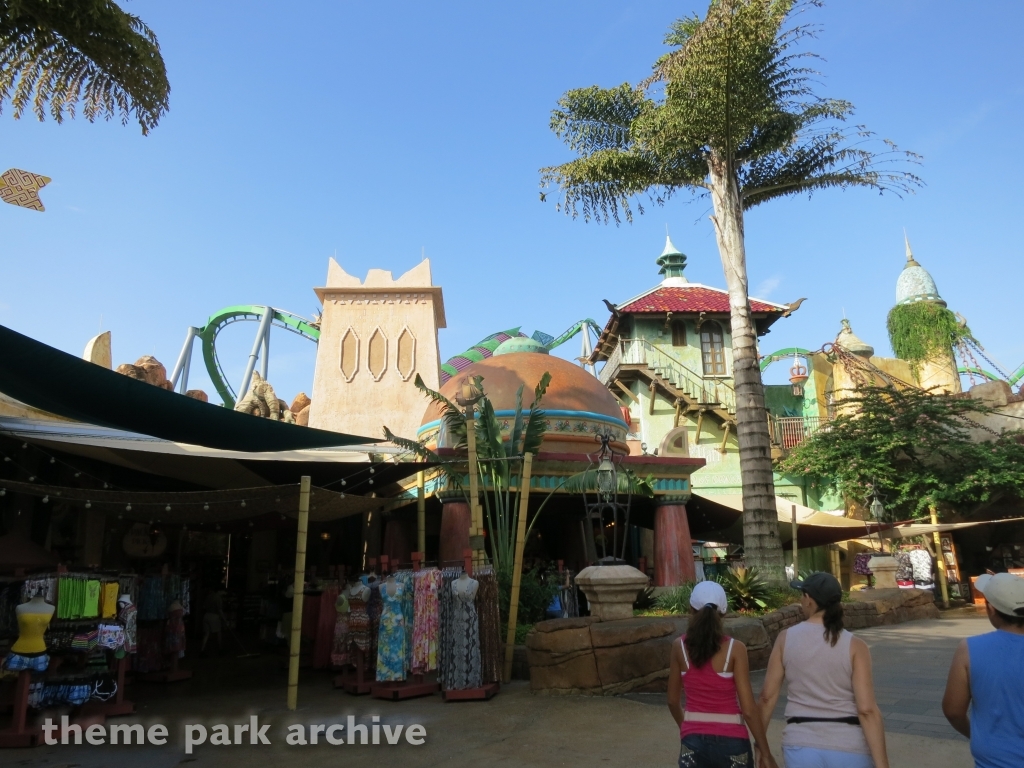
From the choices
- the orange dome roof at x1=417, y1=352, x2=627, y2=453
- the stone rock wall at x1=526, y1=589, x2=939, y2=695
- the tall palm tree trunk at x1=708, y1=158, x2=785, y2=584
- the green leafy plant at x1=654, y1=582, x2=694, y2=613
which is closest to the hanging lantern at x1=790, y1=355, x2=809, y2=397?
the orange dome roof at x1=417, y1=352, x2=627, y2=453

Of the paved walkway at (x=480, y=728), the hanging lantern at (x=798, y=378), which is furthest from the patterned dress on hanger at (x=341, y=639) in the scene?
the hanging lantern at (x=798, y=378)

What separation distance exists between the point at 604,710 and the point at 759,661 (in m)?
A: 2.60

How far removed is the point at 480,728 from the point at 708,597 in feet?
12.6

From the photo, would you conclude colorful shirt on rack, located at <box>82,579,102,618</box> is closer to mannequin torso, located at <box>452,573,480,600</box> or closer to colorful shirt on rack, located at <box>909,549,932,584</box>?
mannequin torso, located at <box>452,573,480,600</box>

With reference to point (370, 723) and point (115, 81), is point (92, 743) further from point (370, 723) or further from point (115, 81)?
point (115, 81)

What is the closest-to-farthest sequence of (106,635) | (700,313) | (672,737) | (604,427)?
(672,737) < (106,635) < (604,427) < (700,313)

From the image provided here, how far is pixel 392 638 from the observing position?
8.15 meters

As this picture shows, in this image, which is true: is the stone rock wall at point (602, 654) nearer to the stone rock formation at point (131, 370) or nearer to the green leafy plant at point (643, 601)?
the green leafy plant at point (643, 601)

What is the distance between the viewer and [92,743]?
640cm

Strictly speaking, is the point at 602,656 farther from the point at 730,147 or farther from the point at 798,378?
the point at 798,378

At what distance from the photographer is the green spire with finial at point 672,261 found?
98.9 feet

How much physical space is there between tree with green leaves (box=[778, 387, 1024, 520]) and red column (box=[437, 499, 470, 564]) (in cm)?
1272

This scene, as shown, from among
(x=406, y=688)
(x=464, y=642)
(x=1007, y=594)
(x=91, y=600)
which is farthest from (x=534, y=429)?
(x=1007, y=594)

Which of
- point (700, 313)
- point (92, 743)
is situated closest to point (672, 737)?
point (92, 743)
